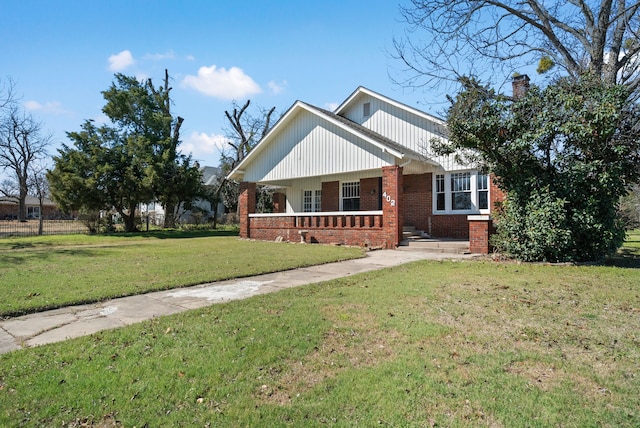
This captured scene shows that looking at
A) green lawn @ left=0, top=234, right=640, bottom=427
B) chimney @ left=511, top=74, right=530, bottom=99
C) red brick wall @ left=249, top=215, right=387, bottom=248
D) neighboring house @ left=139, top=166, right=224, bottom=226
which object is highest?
chimney @ left=511, top=74, right=530, bottom=99

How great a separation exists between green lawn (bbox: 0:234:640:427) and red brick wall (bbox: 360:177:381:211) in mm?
12486

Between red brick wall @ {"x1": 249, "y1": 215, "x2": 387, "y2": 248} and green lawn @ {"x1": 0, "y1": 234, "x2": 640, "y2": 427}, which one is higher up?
red brick wall @ {"x1": 249, "y1": 215, "x2": 387, "y2": 248}

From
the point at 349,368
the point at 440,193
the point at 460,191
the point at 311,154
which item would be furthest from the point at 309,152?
the point at 349,368

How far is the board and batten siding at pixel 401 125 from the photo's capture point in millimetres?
16062

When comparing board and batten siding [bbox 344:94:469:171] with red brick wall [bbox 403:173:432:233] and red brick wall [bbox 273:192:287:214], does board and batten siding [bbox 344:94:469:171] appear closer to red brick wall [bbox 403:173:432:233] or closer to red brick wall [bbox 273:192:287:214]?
red brick wall [bbox 403:173:432:233]

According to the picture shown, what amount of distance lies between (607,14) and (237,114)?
29379mm

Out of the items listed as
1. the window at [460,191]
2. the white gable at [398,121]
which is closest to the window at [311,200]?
the white gable at [398,121]

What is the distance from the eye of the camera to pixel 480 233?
38.2 ft

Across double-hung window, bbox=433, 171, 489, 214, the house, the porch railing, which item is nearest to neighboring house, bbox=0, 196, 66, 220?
the porch railing

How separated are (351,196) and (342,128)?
4.35 meters

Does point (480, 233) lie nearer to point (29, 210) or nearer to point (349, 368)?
point (349, 368)

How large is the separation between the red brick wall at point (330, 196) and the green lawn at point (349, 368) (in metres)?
14.1

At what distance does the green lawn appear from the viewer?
2.73m

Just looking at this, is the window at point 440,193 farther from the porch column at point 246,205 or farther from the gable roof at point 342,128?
the porch column at point 246,205
